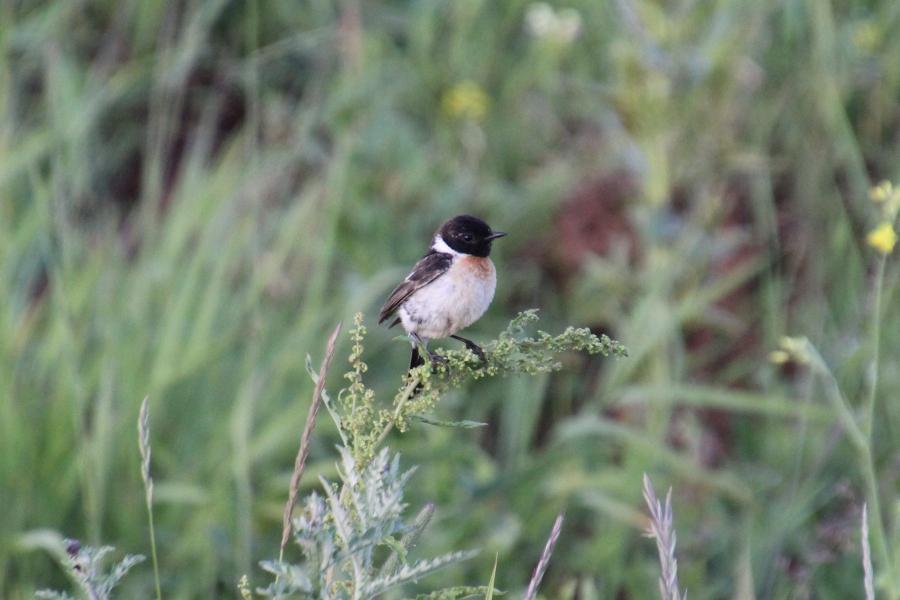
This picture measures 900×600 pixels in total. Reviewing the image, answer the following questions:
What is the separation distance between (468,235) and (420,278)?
15 centimetres

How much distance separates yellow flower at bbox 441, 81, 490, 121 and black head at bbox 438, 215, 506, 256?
3.19m

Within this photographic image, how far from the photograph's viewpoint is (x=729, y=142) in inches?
210

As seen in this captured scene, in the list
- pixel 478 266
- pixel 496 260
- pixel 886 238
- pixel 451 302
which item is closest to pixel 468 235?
pixel 478 266

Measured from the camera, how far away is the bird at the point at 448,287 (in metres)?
2.73

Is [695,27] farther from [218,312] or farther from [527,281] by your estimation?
[218,312]

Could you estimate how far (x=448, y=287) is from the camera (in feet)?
9.13

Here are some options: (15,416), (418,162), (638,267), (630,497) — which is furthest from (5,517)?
(638,267)

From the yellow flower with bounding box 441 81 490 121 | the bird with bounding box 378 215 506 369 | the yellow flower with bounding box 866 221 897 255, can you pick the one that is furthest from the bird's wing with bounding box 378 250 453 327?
the yellow flower with bounding box 441 81 490 121

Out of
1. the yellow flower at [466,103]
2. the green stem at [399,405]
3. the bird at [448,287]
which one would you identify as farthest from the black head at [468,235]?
the yellow flower at [466,103]

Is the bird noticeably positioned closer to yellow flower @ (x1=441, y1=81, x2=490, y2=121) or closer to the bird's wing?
the bird's wing

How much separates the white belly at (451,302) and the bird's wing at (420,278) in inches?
1.0

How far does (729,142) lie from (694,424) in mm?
1199

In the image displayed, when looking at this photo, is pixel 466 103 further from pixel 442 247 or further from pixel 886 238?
pixel 886 238

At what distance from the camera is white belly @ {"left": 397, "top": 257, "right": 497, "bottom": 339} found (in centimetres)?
273
